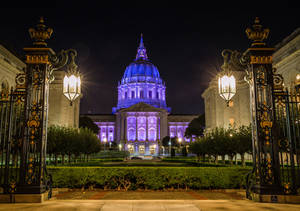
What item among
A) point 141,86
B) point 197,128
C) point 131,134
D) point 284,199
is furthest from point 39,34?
point 141,86

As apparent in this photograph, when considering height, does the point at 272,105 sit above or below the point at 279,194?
above

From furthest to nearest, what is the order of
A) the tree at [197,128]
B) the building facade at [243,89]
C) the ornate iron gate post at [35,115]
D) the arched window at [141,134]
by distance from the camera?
the arched window at [141,134] < the tree at [197,128] < the building facade at [243,89] < the ornate iron gate post at [35,115]

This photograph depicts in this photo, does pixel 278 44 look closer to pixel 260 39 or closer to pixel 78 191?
pixel 260 39

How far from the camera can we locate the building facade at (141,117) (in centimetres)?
10625

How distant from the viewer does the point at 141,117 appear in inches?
4262

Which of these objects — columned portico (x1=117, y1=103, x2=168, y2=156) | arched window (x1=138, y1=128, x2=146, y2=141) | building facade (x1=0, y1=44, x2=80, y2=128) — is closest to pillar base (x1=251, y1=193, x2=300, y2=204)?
building facade (x1=0, y1=44, x2=80, y2=128)

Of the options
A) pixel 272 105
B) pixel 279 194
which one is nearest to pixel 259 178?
pixel 279 194

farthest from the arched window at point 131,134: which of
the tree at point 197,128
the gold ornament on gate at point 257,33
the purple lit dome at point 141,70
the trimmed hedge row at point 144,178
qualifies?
the gold ornament on gate at point 257,33

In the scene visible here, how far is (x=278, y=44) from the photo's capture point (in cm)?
3406

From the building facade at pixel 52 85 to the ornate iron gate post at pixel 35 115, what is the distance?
27625mm

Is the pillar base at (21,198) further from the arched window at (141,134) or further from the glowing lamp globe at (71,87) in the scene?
the arched window at (141,134)

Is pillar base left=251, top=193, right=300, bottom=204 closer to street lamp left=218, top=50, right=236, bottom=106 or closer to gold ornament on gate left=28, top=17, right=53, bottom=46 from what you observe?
street lamp left=218, top=50, right=236, bottom=106

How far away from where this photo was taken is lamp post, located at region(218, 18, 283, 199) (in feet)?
27.8

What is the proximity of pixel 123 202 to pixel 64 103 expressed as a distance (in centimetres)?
3479
